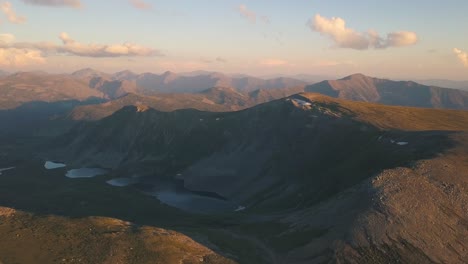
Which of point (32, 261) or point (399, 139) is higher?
point (399, 139)

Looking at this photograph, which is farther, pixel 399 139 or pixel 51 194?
pixel 51 194

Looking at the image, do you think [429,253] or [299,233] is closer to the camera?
[429,253]

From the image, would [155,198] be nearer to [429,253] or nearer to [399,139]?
[399,139]

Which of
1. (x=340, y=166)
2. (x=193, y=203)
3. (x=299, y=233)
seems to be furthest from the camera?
(x=193, y=203)

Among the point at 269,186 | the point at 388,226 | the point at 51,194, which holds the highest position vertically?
the point at 388,226

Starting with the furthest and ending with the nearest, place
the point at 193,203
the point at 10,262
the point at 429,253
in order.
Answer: the point at 193,203
the point at 429,253
the point at 10,262

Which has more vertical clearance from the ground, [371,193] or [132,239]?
[371,193]

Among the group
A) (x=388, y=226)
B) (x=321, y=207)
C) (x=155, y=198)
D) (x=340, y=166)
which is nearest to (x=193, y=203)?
(x=155, y=198)

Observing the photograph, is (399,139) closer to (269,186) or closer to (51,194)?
(269,186)

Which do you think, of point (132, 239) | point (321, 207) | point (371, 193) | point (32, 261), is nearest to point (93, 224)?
point (132, 239)
